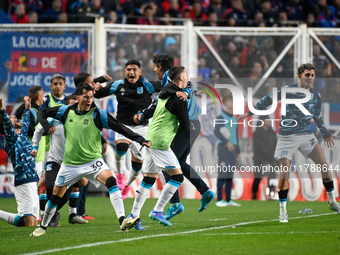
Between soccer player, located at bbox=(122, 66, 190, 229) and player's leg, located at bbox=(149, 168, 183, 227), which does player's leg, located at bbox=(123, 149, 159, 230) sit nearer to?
soccer player, located at bbox=(122, 66, 190, 229)

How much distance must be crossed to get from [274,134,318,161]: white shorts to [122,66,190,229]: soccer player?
182 cm

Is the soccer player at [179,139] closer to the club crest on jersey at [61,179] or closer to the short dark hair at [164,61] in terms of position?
the short dark hair at [164,61]

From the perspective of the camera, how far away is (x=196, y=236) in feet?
27.3

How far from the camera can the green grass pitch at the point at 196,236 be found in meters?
7.14

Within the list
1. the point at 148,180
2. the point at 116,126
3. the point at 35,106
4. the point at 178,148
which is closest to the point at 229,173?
the point at 178,148

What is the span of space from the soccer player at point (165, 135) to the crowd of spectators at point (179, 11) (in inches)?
312

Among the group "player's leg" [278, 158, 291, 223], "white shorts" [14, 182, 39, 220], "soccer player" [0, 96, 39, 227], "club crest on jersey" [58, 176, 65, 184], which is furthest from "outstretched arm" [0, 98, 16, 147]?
"player's leg" [278, 158, 291, 223]

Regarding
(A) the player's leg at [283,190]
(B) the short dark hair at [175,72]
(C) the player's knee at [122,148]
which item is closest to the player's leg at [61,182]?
(B) the short dark hair at [175,72]

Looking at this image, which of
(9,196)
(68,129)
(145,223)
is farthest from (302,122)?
(9,196)

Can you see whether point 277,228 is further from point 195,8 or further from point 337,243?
point 195,8

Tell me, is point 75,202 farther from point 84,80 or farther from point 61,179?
point 61,179

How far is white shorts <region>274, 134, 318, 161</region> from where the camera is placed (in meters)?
10.2

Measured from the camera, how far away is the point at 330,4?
72.1 ft

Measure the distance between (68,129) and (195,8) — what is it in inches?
471
